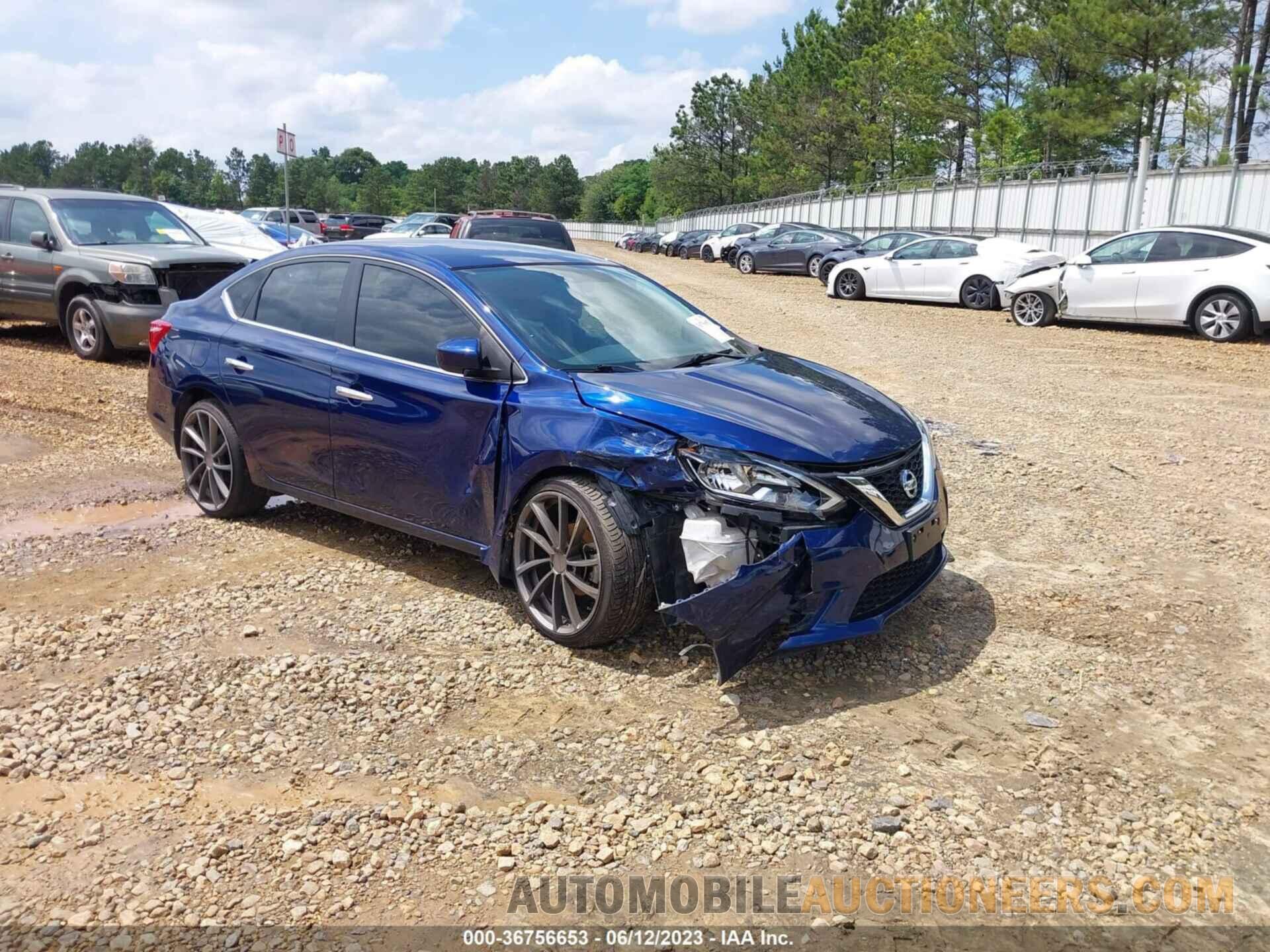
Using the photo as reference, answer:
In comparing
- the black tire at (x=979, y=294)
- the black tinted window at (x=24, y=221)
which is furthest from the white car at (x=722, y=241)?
the black tinted window at (x=24, y=221)

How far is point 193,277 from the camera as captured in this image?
1172cm

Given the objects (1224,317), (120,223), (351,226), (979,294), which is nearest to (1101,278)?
(1224,317)

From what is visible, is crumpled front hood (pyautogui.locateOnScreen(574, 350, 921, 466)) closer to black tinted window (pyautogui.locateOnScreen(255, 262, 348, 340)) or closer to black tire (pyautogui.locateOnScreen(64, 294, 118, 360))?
black tinted window (pyautogui.locateOnScreen(255, 262, 348, 340))

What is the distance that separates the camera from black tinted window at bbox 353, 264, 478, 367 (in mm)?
5066

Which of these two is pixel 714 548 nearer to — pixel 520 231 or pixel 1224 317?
pixel 520 231

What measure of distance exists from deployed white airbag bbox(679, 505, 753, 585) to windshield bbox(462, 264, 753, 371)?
1.05 metres

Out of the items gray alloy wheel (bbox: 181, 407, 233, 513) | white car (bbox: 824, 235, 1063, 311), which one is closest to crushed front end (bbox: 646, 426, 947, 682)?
gray alloy wheel (bbox: 181, 407, 233, 513)

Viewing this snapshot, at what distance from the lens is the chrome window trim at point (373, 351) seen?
4.79 meters

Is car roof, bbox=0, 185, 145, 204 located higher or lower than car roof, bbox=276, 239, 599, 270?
higher

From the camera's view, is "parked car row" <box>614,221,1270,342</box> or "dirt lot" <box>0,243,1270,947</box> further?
"parked car row" <box>614,221,1270,342</box>

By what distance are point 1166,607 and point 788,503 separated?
2294 millimetres

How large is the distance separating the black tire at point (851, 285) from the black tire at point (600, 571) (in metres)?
Answer: 18.0

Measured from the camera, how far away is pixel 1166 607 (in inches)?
200

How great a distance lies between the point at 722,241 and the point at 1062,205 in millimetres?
14699
